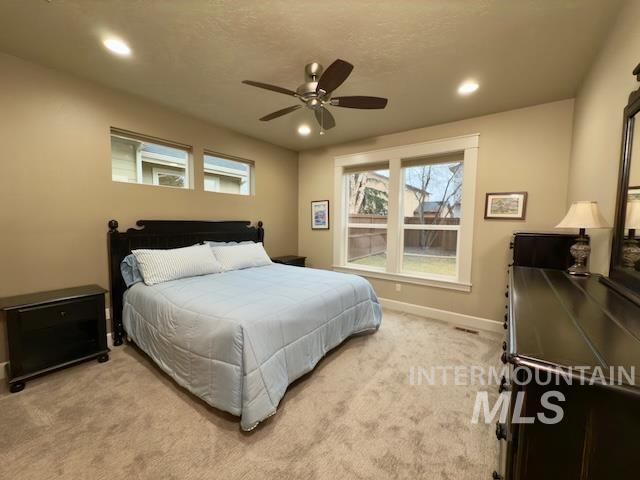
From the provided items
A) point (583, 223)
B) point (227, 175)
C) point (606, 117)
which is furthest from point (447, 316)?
point (227, 175)

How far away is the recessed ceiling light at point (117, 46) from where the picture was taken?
6.37 feet

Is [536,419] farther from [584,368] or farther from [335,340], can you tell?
[335,340]

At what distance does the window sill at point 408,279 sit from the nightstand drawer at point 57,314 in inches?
124

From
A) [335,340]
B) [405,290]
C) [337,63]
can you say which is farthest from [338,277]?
[337,63]

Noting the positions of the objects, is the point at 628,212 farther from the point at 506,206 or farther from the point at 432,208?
the point at 432,208

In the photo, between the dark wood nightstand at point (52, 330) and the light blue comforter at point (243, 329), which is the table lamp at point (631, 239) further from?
the dark wood nightstand at point (52, 330)

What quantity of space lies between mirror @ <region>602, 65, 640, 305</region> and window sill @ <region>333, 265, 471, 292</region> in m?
1.93

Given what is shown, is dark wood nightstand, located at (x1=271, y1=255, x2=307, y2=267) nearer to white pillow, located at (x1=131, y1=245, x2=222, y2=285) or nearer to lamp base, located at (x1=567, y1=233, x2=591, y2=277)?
white pillow, located at (x1=131, y1=245, x2=222, y2=285)

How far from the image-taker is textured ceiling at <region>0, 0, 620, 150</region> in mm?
1626

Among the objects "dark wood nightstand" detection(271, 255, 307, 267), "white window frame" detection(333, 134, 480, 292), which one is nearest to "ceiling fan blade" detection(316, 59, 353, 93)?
"white window frame" detection(333, 134, 480, 292)

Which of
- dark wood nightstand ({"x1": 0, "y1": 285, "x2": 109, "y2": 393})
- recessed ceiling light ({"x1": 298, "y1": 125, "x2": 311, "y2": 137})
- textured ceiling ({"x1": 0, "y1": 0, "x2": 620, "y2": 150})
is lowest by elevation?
dark wood nightstand ({"x1": 0, "y1": 285, "x2": 109, "y2": 393})

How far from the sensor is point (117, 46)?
2.00 meters

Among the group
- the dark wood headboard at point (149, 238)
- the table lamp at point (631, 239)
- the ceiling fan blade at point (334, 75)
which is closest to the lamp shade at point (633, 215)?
the table lamp at point (631, 239)

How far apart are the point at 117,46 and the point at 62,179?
1288 millimetres
